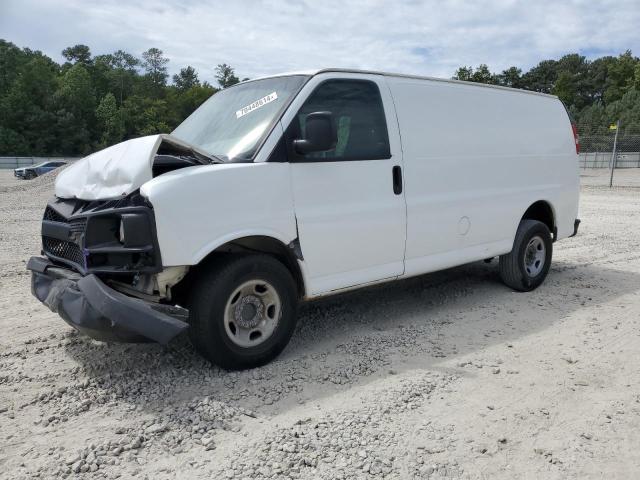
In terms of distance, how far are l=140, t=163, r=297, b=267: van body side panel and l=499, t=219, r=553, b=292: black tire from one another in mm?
3180

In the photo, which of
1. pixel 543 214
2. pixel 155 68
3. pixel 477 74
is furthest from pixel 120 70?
pixel 543 214

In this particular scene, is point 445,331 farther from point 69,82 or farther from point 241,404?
point 69,82

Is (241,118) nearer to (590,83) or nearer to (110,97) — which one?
(110,97)

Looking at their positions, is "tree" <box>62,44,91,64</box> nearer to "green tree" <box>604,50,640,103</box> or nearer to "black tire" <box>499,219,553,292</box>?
"green tree" <box>604,50,640,103</box>

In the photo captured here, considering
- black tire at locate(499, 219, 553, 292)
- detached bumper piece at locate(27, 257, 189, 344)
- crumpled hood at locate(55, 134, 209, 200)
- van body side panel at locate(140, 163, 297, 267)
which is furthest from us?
black tire at locate(499, 219, 553, 292)

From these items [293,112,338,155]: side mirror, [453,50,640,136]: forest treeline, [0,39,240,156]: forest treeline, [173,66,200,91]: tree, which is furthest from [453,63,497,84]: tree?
[173,66,200,91]: tree

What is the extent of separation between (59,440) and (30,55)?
11626cm

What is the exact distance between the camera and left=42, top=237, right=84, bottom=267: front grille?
12.6 ft

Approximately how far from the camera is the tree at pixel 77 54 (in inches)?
4599

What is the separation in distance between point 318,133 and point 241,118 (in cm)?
85

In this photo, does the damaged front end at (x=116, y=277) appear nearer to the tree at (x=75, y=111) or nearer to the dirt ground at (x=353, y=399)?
the dirt ground at (x=353, y=399)

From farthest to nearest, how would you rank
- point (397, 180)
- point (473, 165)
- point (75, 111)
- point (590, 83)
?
point (590, 83), point (75, 111), point (473, 165), point (397, 180)

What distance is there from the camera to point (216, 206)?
3625mm

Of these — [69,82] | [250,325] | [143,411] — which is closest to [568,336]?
[250,325]
